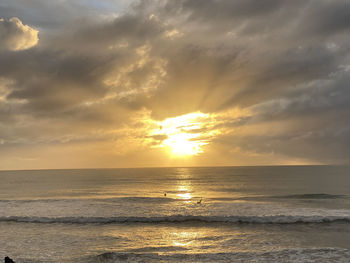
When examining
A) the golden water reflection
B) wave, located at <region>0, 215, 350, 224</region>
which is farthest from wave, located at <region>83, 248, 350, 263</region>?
the golden water reflection

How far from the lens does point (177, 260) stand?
19.0 meters

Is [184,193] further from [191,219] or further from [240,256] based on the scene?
[240,256]

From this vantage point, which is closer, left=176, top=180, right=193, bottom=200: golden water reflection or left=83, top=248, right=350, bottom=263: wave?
left=83, top=248, right=350, bottom=263: wave

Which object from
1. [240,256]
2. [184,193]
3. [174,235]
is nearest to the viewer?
[240,256]

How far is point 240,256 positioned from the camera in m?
19.6

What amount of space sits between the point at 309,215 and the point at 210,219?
12114mm

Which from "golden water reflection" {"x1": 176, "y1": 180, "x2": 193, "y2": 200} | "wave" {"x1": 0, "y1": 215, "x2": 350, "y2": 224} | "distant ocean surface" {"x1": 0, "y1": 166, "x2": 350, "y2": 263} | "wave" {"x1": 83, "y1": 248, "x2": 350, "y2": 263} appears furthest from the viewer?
"golden water reflection" {"x1": 176, "y1": 180, "x2": 193, "y2": 200}

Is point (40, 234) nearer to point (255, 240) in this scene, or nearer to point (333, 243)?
point (255, 240)

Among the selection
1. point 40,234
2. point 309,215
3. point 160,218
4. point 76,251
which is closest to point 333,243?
point 309,215

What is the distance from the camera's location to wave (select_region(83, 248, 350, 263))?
1900cm

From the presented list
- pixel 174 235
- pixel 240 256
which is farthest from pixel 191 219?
pixel 240 256

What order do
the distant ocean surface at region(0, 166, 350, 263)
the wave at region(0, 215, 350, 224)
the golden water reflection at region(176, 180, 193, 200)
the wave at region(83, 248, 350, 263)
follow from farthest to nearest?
the golden water reflection at region(176, 180, 193, 200), the wave at region(0, 215, 350, 224), the distant ocean surface at region(0, 166, 350, 263), the wave at region(83, 248, 350, 263)

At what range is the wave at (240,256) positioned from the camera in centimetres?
1900

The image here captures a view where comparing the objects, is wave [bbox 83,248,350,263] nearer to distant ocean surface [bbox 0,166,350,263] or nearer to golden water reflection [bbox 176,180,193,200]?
distant ocean surface [bbox 0,166,350,263]
